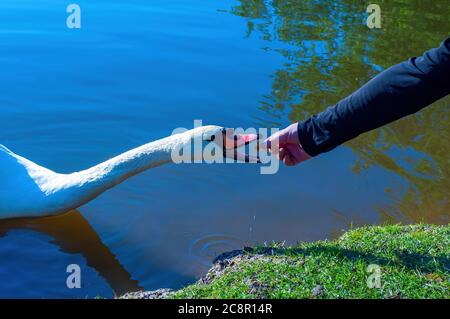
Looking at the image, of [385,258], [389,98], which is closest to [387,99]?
[389,98]

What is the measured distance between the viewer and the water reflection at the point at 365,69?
8.26m

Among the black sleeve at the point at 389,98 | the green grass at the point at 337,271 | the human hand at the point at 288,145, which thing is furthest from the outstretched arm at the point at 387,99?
the green grass at the point at 337,271

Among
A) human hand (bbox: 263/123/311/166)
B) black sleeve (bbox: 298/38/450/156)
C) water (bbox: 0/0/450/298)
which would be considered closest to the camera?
black sleeve (bbox: 298/38/450/156)

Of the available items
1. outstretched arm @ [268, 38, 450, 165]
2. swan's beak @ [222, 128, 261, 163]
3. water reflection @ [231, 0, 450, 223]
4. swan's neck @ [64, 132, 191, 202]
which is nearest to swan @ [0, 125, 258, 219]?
swan's neck @ [64, 132, 191, 202]

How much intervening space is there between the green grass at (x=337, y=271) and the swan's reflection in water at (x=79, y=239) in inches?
50.2

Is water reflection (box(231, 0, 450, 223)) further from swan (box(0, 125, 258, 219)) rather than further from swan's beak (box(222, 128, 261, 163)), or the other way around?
swan (box(0, 125, 258, 219))

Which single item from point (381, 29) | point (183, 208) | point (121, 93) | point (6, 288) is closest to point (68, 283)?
point (6, 288)

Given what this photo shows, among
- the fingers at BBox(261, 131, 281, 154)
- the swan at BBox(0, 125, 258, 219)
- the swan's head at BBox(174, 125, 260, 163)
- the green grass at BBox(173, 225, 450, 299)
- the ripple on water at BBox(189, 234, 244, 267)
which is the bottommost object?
the ripple on water at BBox(189, 234, 244, 267)

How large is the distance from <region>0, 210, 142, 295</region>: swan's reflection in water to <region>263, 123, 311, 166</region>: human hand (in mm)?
2110

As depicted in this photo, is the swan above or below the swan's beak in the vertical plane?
below

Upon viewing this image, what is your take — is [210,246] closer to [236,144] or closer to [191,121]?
[236,144]

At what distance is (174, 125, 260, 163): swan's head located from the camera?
562 cm

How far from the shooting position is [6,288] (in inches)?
237

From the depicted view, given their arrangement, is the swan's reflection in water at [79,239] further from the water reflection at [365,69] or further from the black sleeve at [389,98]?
the water reflection at [365,69]
